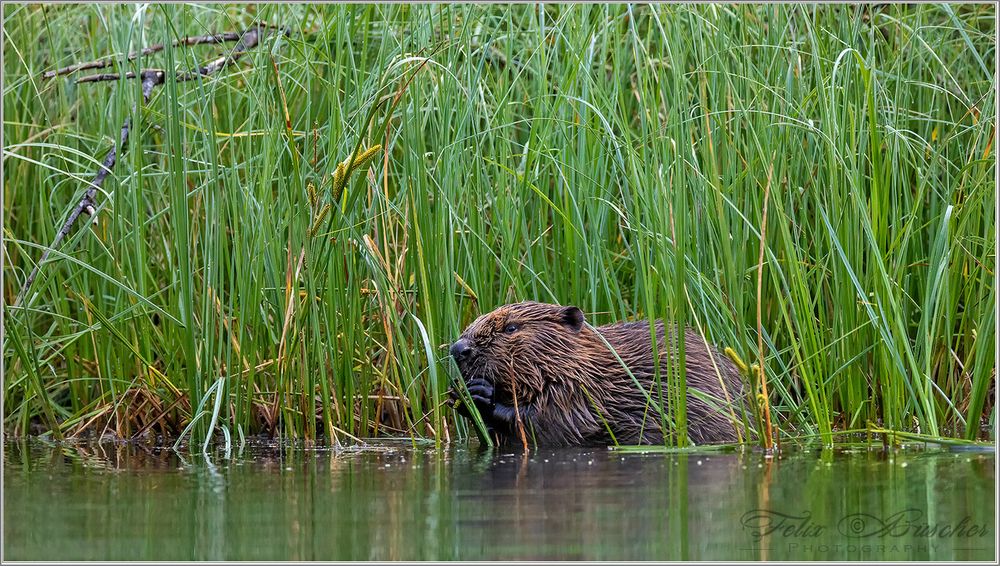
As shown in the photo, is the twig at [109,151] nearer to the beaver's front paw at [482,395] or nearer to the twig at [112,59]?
the twig at [112,59]

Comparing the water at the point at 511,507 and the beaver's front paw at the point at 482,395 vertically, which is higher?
the beaver's front paw at the point at 482,395

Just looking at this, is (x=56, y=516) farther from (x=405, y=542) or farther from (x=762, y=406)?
(x=762, y=406)

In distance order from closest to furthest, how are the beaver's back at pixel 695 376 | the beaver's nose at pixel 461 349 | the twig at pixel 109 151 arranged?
the beaver's back at pixel 695 376
the beaver's nose at pixel 461 349
the twig at pixel 109 151

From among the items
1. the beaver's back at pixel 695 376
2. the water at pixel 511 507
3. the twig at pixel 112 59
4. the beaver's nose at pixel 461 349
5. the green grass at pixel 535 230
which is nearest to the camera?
the water at pixel 511 507

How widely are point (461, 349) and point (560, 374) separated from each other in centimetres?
43

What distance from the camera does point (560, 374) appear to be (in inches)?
191

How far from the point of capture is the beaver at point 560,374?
186 inches

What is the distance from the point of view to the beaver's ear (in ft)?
15.6

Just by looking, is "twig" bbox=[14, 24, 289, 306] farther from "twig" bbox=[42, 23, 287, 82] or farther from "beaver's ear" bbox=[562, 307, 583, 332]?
"beaver's ear" bbox=[562, 307, 583, 332]

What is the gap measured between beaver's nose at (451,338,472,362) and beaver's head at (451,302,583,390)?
1.6 inches

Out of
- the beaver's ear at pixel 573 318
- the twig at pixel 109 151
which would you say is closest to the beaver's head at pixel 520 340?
the beaver's ear at pixel 573 318

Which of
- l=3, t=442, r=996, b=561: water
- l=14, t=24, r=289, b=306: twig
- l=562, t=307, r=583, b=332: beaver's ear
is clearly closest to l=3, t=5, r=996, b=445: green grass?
l=14, t=24, r=289, b=306: twig

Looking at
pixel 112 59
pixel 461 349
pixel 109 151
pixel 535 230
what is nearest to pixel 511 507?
pixel 461 349

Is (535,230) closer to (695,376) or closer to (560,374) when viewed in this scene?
(560,374)
